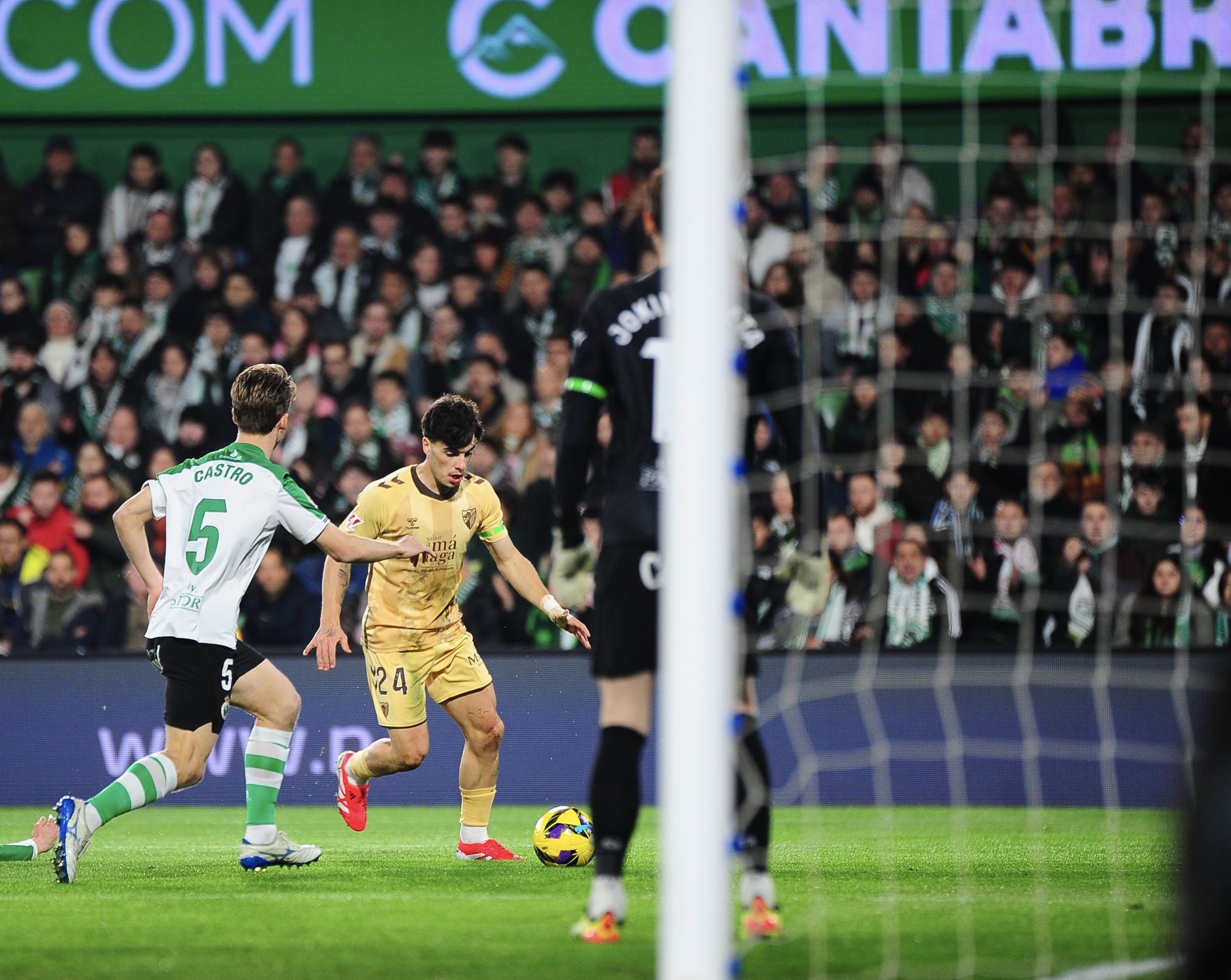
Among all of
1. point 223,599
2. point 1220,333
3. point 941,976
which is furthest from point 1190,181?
point 941,976

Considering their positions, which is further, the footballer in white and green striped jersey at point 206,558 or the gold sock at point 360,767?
the gold sock at point 360,767

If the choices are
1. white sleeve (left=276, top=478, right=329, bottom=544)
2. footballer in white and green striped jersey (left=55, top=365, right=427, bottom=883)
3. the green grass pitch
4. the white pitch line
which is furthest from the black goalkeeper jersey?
white sleeve (left=276, top=478, right=329, bottom=544)

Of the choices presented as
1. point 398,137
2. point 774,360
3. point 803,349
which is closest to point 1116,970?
point 774,360

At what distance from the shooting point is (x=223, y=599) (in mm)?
5844

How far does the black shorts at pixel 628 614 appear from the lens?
423cm

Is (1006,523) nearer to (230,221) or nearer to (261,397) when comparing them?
(261,397)

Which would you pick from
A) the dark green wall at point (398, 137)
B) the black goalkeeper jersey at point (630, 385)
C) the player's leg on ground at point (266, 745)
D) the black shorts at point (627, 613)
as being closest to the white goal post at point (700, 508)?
the black shorts at point (627, 613)

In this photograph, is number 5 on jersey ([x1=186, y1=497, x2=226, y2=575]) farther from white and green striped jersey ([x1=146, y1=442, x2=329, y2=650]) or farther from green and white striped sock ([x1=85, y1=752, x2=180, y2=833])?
green and white striped sock ([x1=85, y1=752, x2=180, y2=833])

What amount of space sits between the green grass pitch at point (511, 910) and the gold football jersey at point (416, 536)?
1.00 meters

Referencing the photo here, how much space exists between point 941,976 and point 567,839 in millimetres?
2725

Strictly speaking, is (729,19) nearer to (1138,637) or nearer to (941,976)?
(941,976)

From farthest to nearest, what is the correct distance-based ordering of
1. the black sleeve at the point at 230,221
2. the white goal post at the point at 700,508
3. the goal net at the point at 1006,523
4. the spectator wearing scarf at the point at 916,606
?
the black sleeve at the point at 230,221 → the spectator wearing scarf at the point at 916,606 → the goal net at the point at 1006,523 → the white goal post at the point at 700,508

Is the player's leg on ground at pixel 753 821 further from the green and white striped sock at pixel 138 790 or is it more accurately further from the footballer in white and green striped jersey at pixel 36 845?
the footballer in white and green striped jersey at pixel 36 845

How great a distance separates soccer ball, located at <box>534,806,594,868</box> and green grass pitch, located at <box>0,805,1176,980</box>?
76 millimetres
